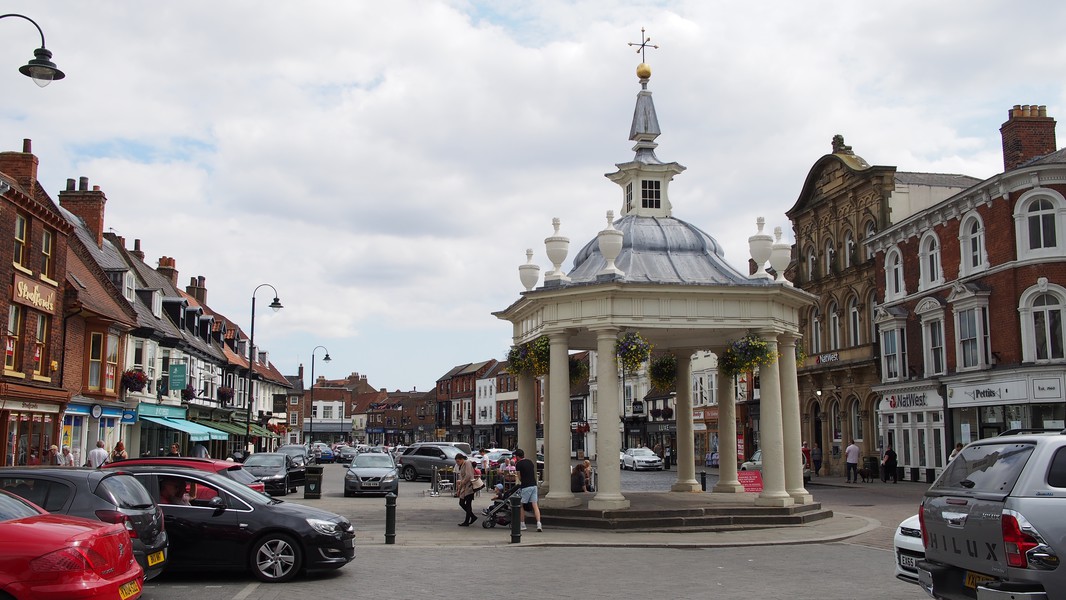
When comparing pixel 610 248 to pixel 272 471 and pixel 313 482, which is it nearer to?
pixel 313 482

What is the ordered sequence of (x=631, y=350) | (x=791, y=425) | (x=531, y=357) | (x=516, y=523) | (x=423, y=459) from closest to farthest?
(x=516, y=523) → (x=631, y=350) → (x=791, y=425) → (x=531, y=357) → (x=423, y=459)

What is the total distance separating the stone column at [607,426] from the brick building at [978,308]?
18175 millimetres

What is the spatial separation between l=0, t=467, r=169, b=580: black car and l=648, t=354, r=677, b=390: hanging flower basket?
15.6 meters

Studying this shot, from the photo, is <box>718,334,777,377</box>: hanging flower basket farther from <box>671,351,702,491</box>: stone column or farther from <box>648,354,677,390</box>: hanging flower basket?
<box>648,354,677,390</box>: hanging flower basket

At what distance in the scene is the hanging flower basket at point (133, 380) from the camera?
1326 inches

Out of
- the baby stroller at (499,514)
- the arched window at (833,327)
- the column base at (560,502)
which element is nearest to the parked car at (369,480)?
the baby stroller at (499,514)

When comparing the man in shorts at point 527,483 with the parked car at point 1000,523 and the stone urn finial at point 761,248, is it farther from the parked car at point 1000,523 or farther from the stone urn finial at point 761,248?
the parked car at point 1000,523

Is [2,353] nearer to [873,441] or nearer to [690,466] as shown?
[690,466]

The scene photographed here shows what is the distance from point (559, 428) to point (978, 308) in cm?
2073

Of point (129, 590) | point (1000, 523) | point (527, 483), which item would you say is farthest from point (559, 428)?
point (1000, 523)

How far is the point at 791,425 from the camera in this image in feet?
65.3

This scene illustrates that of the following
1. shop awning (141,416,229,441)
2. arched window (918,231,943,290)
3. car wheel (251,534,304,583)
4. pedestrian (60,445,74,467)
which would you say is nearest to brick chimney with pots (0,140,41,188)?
pedestrian (60,445,74,467)

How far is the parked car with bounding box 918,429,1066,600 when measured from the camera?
719 cm

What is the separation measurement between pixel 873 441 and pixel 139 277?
34.6 m
